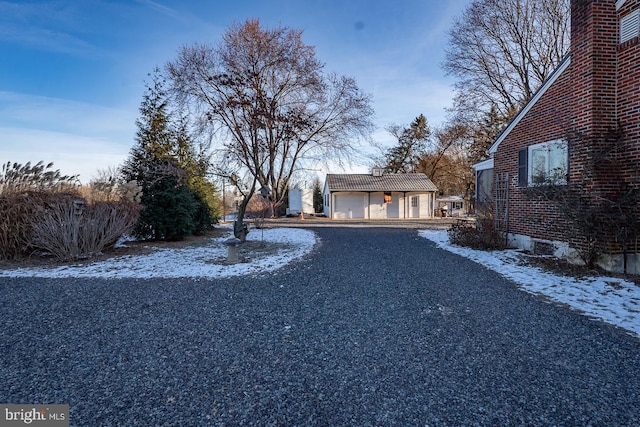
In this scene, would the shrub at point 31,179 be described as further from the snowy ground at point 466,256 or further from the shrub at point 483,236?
the shrub at point 483,236

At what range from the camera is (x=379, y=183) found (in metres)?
26.9

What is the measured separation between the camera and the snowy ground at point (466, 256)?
4207mm

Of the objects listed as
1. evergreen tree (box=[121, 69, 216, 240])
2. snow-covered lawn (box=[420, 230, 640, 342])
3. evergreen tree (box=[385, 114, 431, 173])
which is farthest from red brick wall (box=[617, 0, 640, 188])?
evergreen tree (box=[385, 114, 431, 173])

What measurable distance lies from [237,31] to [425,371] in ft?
72.3

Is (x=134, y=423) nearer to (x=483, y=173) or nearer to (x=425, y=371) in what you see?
(x=425, y=371)

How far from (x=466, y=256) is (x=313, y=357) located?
21.1 ft

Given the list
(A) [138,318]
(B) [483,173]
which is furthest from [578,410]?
→ (B) [483,173]

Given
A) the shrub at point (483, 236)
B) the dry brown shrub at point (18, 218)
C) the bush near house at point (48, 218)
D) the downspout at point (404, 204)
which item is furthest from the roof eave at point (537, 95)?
the downspout at point (404, 204)

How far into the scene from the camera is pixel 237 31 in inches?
781

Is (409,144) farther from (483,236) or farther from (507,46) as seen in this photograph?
(483,236)

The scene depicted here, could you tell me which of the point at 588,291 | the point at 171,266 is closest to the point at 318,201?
the point at 171,266

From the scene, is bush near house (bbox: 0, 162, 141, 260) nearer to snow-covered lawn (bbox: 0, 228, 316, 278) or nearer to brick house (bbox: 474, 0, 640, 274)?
snow-covered lawn (bbox: 0, 228, 316, 278)

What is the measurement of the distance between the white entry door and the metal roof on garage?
122cm

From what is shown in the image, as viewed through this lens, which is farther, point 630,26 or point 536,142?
point 536,142
